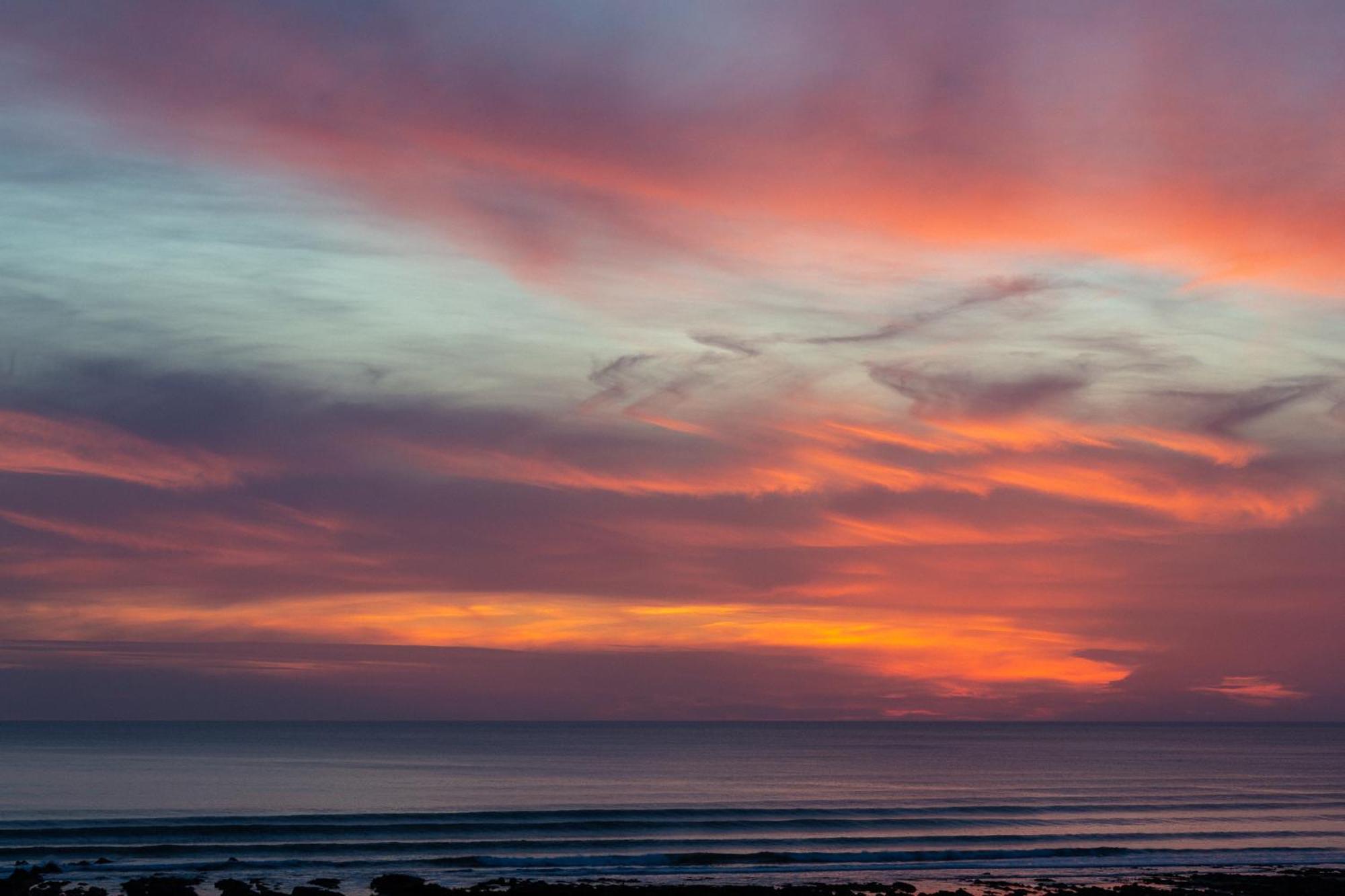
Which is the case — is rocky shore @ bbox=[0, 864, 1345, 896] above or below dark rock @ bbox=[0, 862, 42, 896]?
below

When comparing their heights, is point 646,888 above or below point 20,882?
below

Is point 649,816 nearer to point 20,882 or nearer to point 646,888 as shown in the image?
Answer: point 646,888

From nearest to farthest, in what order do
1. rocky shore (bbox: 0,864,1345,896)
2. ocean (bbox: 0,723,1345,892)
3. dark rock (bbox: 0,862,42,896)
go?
dark rock (bbox: 0,862,42,896) → rocky shore (bbox: 0,864,1345,896) → ocean (bbox: 0,723,1345,892)

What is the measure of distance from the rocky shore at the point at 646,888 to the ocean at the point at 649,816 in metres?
1.46

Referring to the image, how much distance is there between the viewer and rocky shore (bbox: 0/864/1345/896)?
35094 mm

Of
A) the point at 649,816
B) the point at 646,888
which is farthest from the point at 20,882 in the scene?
the point at 649,816

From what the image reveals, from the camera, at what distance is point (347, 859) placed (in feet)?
145

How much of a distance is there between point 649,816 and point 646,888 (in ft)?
75.5

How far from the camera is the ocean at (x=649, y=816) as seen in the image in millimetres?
43750

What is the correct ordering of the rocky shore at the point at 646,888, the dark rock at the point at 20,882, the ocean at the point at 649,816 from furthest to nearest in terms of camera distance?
the ocean at the point at 649,816 < the rocky shore at the point at 646,888 < the dark rock at the point at 20,882

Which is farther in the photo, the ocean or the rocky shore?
the ocean

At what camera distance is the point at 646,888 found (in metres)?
36.5

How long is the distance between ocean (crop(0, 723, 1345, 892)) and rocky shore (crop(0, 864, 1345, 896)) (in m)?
1.46

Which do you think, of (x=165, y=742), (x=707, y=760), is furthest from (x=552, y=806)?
(x=165, y=742)
